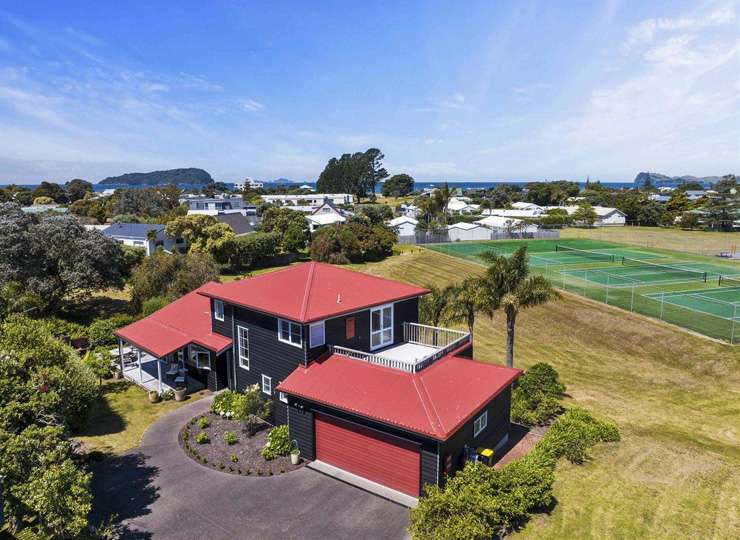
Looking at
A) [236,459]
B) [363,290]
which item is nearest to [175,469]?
[236,459]

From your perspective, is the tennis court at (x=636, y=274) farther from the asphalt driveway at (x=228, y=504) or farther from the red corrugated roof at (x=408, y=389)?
the asphalt driveway at (x=228, y=504)

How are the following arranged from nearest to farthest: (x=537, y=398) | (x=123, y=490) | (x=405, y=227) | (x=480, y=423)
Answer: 1. (x=123, y=490)
2. (x=480, y=423)
3. (x=537, y=398)
4. (x=405, y=227)

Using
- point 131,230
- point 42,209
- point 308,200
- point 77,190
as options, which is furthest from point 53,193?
point 131,230

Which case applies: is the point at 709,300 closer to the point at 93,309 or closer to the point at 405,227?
the point at 405,227

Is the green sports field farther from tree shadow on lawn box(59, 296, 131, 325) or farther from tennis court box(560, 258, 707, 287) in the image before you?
tree shadow on lawn box(59, 296, 131, 325)

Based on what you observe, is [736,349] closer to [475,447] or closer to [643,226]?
[475,447]

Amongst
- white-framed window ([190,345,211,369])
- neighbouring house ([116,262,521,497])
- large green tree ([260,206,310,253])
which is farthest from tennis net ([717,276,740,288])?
large green tree ([260,206,310,253])
